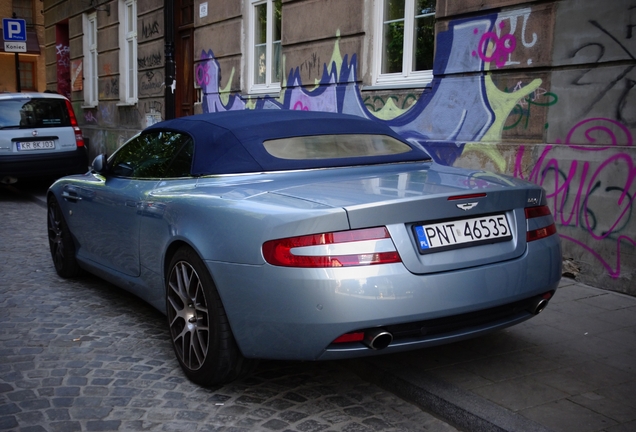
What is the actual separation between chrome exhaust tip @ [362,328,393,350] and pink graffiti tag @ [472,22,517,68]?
443cm

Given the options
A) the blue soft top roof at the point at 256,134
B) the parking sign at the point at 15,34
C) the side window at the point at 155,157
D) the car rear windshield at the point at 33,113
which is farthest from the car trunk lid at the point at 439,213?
the parking sign at the point at 15,34

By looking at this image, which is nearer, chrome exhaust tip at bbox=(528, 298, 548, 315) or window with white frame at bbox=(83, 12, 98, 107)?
chrome exhaust tip at bbox=(528, 298, 548, 315)

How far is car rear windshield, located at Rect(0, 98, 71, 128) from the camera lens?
1146 centimetres

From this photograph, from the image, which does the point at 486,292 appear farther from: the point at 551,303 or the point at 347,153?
the point at 551,303

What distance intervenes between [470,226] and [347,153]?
1.18 m

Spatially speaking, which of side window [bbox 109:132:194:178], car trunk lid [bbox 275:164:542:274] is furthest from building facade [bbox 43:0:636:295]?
side window [bbox 109:132:194:178]

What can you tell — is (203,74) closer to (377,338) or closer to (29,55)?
(377,338)

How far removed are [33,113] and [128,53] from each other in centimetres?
576

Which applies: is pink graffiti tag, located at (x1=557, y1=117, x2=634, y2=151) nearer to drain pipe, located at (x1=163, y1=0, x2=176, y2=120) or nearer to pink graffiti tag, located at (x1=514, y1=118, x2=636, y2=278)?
pink graffiti tag, located at (x1=514, y1=118, x2=636, y2=278)

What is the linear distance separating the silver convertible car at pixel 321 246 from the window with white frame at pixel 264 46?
6.88 meters

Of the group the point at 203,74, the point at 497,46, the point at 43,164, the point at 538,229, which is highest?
the point at 203,74

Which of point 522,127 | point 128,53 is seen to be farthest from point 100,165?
point 128,53

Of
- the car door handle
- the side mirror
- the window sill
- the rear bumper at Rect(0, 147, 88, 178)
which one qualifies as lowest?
the rear bumper at Rect(0, 147, 88, 178)

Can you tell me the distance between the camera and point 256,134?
13.4 feet
